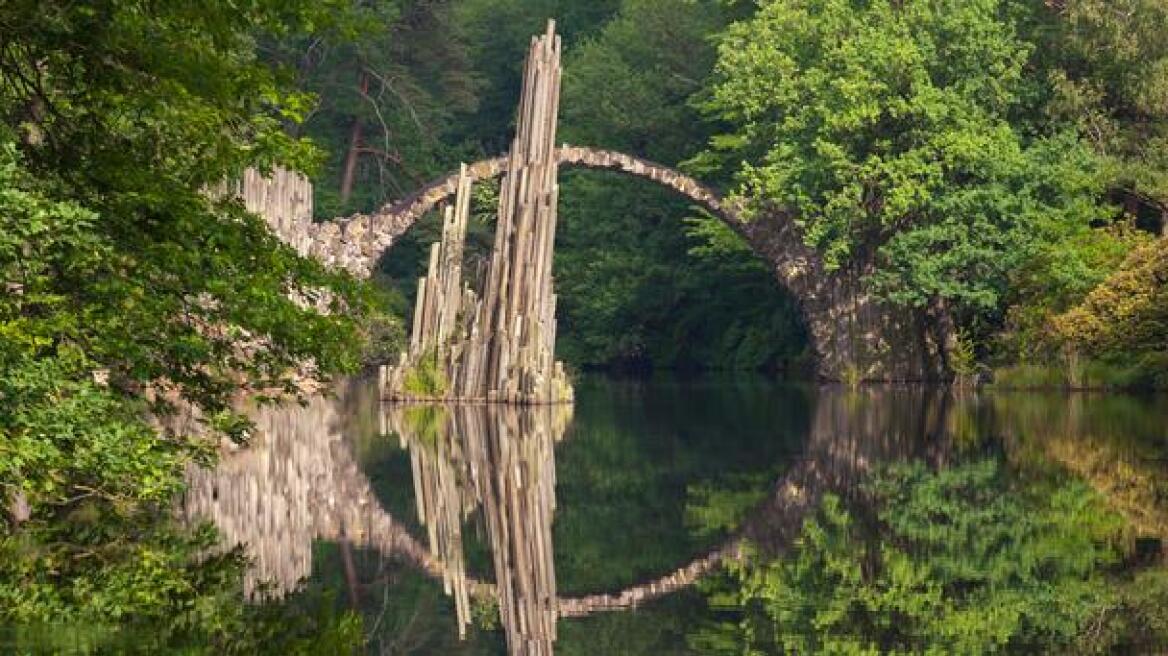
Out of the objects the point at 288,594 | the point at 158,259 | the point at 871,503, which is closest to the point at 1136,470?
the point at 871,503

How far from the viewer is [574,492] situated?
24.7 m

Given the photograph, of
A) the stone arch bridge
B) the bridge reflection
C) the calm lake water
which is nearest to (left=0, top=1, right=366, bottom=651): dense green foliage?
the calm lake water

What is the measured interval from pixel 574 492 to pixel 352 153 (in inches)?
1876

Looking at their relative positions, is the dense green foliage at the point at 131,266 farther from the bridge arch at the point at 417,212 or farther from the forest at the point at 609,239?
the bridge arch at the point at 417,212

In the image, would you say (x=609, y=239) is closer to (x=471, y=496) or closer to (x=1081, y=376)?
(x=1081, y=376)

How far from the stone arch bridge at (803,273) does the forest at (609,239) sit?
21.2 inches

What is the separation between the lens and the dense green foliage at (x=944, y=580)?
1379 centimetres

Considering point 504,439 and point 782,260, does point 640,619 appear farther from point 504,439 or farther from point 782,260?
point 782,260

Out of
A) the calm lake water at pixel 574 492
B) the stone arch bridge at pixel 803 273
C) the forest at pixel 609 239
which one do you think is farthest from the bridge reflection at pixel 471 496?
the stone arch bridge at pixel 803 273

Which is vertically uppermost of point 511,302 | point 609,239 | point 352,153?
point 352,153

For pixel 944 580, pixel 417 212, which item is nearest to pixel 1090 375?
pixel 417 212

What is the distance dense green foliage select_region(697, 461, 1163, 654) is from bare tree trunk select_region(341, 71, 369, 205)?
159ft

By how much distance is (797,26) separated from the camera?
53.0 metres

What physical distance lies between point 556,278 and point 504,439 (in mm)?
36122
